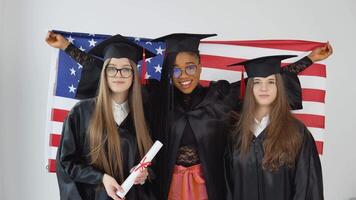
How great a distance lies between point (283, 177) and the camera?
75.7 inches

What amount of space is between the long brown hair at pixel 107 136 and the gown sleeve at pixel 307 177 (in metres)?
0.87

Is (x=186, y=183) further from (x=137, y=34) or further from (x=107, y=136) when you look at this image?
(x=137, y=34)

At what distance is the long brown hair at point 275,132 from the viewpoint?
1898mm

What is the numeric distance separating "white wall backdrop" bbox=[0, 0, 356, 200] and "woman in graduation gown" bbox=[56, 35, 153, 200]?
1.02 metres

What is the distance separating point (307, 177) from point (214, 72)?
3.43 ft

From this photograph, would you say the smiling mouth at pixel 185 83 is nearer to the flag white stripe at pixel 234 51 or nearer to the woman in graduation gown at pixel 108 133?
the woman in graduation gown at pixel 108 133

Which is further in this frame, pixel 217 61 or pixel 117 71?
pixel 217 61

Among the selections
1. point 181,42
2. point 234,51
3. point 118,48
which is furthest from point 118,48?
point 234,51

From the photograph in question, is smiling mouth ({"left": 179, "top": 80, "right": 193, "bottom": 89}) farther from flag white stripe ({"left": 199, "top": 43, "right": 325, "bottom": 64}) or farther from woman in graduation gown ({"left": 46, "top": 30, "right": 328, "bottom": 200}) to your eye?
flag white stripe ({"left": 199, "top": 43, "right": 325, "bottom": 64})

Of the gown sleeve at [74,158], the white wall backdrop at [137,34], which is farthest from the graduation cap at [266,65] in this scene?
the gown sleeve at [74,158]

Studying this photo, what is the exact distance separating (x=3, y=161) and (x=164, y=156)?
161cm

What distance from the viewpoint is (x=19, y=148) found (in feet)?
9.25

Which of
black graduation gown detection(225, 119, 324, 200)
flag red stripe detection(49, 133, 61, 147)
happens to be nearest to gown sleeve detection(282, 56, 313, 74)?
black graduation gown detection(225, 119, 324, 200)

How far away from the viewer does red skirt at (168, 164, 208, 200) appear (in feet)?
6.50
